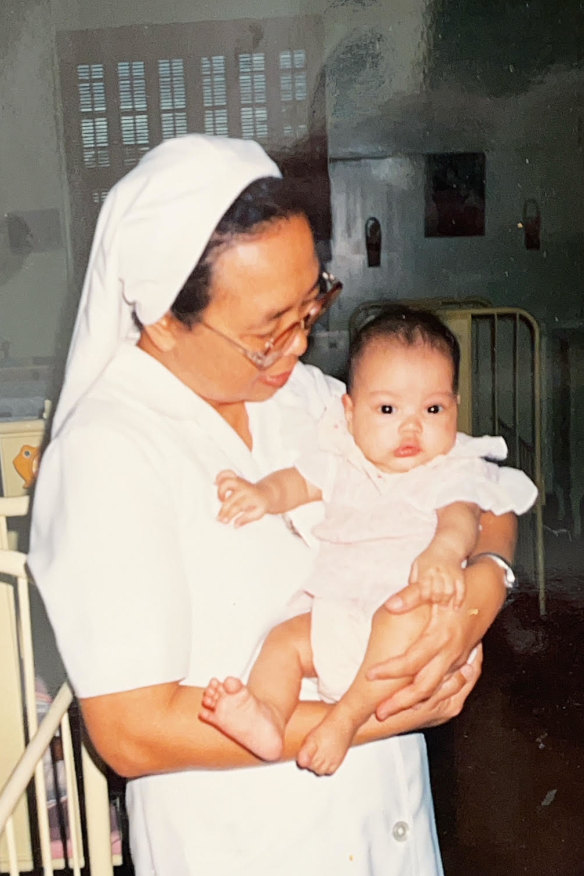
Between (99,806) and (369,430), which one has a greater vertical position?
(369,430)

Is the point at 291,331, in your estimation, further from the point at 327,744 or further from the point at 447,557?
the point at 327,744

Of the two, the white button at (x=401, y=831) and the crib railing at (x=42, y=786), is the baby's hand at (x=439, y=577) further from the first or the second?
the crib railing at (x=42, y=786)

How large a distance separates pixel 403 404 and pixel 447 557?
0.50 feet

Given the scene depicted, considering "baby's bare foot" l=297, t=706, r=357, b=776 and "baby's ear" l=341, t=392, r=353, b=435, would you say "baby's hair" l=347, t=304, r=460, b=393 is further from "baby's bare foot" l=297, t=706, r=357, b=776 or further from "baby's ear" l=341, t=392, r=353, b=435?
"baby's bare foot" l=297, t=706, r=357, b=776

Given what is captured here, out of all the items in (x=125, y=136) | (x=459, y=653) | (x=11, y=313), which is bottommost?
(x=459, y=653)

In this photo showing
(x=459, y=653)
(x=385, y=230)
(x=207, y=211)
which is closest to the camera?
(x=207, y=211)

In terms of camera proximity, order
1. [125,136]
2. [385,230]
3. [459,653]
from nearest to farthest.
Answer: [459,653], [125,136], [385,230]

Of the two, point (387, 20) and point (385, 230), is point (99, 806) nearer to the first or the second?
point (385, 230)

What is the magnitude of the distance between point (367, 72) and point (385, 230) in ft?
0.59

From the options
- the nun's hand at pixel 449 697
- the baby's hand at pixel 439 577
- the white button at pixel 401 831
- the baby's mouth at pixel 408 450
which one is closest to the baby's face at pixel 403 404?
the baby's mouth at pixel 408 450

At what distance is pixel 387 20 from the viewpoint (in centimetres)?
112

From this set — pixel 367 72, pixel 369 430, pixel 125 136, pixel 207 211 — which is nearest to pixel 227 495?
pixel 369 430

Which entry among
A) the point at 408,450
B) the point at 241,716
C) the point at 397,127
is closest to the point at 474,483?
the point at 408,450

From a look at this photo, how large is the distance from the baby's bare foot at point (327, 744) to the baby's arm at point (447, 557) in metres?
0.14
